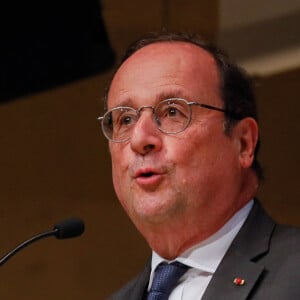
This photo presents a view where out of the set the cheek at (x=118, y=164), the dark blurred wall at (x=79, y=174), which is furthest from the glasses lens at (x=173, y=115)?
the dark blurred wall at (x=79, y=174)

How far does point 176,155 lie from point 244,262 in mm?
235

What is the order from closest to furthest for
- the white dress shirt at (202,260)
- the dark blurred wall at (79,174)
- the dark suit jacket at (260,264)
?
the dark suit jacket at (260,264) → the white dress shirt at (202,260) → the dark blurred wall at (79,174)

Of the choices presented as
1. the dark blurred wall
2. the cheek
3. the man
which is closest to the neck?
the man

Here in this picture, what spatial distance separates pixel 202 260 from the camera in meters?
1.74

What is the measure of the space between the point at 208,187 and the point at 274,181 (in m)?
1.61

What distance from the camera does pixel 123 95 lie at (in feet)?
5.95

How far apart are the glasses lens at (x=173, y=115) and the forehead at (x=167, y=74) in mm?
Answer: 22

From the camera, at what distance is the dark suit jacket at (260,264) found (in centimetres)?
161

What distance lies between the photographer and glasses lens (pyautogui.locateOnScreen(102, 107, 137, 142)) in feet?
5.89

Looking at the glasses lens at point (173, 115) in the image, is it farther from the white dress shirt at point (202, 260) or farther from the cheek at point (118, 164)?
the white dress shirt at point (202, 260)

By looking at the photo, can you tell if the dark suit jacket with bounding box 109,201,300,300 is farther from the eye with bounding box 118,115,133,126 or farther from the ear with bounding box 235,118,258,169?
the eye with bounding box 118,115,133,126

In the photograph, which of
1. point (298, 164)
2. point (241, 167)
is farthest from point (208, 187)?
point (298, 164)

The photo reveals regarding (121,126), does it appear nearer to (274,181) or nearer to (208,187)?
(208,187)

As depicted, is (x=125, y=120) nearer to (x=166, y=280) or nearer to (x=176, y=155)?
(x=176, y=155)
